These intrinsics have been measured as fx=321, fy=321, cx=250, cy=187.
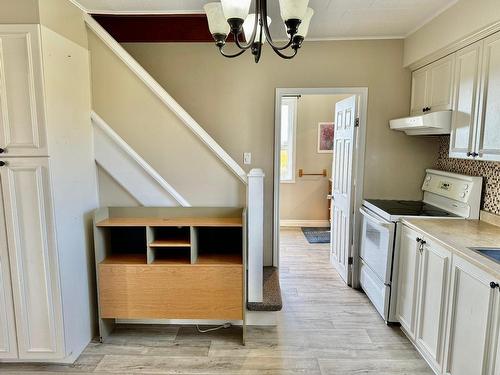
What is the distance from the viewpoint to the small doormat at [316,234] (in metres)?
4.96

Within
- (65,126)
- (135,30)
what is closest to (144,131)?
(65,126)

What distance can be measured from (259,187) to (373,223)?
3.91ft

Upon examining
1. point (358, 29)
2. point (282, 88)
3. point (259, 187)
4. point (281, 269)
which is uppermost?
point (358, 29)

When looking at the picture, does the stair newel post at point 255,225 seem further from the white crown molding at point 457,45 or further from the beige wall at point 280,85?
the white crown molding at point 457,45

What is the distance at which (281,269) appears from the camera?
389cm

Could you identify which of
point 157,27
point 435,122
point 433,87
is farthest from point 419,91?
point 157,27

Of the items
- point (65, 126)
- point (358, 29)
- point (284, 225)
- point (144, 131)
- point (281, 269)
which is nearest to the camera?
point (65, 126)

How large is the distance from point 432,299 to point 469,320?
0.37m

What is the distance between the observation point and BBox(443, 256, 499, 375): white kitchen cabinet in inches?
62.4

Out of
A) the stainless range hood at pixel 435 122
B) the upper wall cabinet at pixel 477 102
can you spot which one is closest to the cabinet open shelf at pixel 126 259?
the stainless range hood at pixel 435 122

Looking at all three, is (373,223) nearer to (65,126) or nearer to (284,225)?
(65,126)

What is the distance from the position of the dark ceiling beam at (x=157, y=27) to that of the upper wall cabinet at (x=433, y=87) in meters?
2.01

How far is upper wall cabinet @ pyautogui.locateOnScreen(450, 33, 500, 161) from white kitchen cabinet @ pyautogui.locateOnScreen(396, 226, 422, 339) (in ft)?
2.41

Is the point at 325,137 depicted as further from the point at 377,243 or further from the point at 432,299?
the point at 432,299
